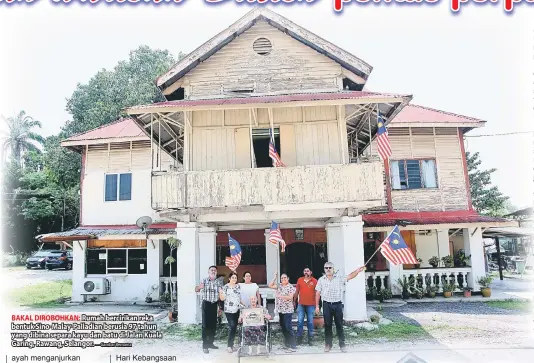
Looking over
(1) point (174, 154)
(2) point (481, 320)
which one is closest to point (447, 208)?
(2) point (481, 320)

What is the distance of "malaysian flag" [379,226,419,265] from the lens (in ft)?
32.0

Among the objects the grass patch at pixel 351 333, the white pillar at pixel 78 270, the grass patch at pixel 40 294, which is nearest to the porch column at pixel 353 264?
the grass patch at pixel 351 333

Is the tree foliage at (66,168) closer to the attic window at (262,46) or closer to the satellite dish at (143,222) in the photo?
the satellite dish at (143,222)

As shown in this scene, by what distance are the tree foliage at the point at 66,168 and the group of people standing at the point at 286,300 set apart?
25.8m

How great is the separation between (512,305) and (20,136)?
163ft

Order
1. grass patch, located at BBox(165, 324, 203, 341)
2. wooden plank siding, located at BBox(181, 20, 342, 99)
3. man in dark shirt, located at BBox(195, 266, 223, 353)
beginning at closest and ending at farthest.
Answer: man in dark shirt, located at BBox(195, 266, 223, 353)
grass patch, located at BBox(165, 324, 203, 341)
wooden plank siding, located at BBox(181, 20, 342, 99)

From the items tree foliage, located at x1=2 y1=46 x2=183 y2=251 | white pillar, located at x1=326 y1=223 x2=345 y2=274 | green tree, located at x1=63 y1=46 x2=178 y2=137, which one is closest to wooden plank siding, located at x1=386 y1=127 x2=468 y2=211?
white pillar, located at x1=326 y1=223 x2=345 y2=274

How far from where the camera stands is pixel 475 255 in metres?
16.7

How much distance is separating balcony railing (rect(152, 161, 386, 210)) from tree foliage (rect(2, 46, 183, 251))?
22.9 m

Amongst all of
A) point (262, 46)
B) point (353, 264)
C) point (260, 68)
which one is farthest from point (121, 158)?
point (353, 264)

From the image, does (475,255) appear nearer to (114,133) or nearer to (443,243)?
(443,243)

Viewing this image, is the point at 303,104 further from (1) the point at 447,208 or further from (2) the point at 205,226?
(1) the point at 447,208

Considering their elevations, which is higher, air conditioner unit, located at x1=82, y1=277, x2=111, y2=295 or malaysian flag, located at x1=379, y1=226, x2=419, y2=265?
malaysian flag, located at x1=379, y1=226, x2=419, y2=265

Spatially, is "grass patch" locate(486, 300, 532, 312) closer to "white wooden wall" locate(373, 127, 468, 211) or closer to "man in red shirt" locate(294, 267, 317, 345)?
"white wooden wall" locate(373, 127, 468, 211)
